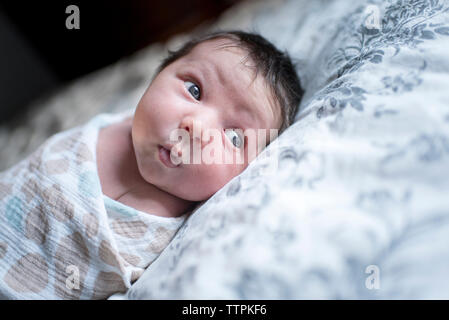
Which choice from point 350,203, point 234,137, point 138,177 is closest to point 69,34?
point 138,177

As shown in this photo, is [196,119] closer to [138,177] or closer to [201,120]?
[201,120]

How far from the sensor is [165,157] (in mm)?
751

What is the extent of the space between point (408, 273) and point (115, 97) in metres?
1.21

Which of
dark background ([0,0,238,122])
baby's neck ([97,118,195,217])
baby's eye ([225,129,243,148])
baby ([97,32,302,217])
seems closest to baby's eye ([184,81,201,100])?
baby ([97,32,302,217])

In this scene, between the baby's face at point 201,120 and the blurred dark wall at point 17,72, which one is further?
the blurred dark wall at point 17,72

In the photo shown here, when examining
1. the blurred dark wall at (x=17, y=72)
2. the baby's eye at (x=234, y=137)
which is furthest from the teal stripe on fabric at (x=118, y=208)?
the blurred dark wall at (x=17, y=72)

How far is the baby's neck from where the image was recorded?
81cm

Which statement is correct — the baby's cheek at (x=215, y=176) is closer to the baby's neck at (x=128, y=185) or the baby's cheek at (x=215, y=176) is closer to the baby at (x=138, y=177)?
the baby at (x=138, y=177)

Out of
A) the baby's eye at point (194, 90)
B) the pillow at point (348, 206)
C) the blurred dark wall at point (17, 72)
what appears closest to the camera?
the pillow at point (348, 206)

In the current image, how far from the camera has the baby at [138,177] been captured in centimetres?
72

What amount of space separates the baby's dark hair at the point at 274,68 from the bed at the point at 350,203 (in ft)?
0.50

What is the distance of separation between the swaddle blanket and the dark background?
1.28 m

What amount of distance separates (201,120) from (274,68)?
0.25 metres

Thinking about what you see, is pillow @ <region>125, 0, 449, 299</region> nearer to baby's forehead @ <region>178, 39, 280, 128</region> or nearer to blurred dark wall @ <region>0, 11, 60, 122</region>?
baby's forehead @ <region>178, 39, 280, 128</region>
